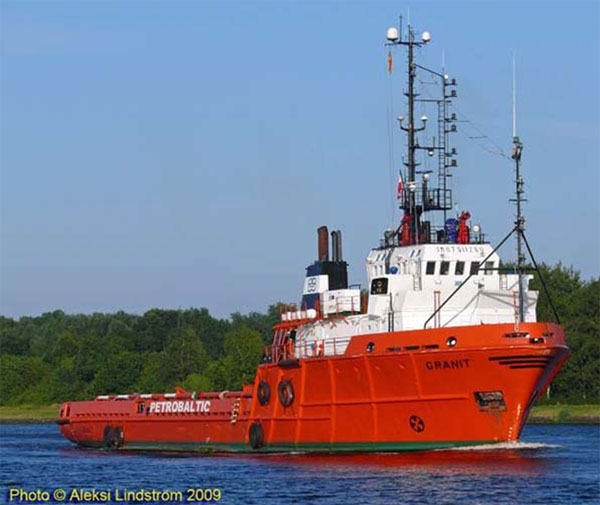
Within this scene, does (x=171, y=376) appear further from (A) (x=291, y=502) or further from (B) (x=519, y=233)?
(A) (x=291, y=502)

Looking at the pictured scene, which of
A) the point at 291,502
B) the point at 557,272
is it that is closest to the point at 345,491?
the point at 291,502

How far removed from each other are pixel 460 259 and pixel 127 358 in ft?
221

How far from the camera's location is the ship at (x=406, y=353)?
4762cm

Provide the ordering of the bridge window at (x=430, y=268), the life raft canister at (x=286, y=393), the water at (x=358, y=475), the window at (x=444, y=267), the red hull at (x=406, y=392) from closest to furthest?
the water at (x=358, y=475) < the red hull at (x=406, y=392) < the bridge window at (x=430, y=268) < the window at (x=444, y=267) < the life raft canister at (x=286, y=393)

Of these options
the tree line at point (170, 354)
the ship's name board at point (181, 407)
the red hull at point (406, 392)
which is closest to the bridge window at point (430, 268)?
the red hull at point (406, 392)

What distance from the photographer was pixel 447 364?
47.6 m

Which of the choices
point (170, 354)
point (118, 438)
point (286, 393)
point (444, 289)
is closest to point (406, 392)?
point (444, 289)

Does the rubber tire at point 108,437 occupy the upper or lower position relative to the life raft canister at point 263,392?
lower

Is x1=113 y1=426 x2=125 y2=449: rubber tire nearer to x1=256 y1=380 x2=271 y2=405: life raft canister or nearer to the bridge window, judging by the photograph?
x1=256 y1=380 x2=271 y2=405: life raft canister

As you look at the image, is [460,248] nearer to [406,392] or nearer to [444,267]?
[444,267]

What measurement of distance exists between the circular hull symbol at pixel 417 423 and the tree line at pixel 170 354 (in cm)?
4230

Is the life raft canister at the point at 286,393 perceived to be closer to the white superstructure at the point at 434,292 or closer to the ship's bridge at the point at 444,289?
the white superstructure at the point at 434,292

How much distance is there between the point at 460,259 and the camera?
172 feet

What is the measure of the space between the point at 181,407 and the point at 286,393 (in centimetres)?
849
